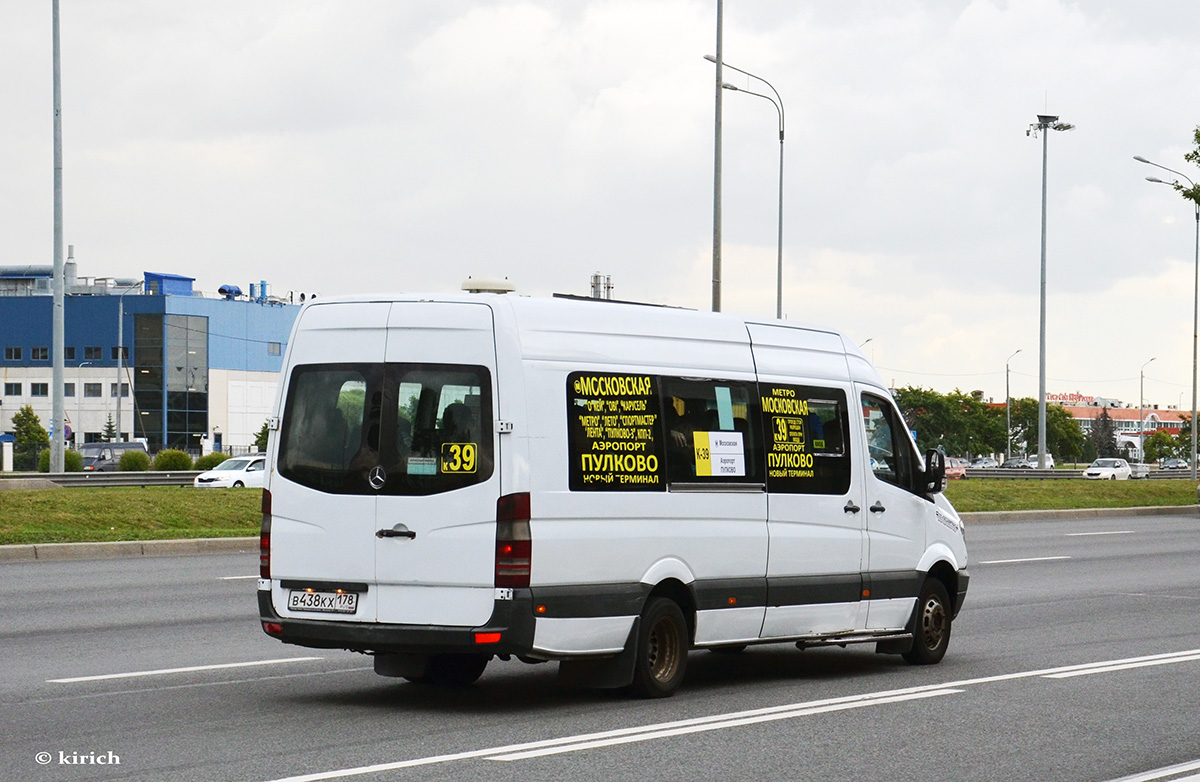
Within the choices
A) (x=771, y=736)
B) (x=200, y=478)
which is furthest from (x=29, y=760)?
(x=200, y=478)

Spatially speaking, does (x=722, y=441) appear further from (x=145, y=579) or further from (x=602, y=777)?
(x=145, y=579)

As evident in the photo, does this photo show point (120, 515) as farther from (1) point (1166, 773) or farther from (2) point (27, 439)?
(2) point (27, 439)

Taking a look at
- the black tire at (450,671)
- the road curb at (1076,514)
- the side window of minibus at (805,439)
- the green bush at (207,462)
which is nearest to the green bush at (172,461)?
the green bush at (207,462)

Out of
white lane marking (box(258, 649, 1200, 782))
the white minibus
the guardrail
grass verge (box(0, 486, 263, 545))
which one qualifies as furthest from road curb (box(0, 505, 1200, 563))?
white lane marking (box(258, 649, 1200, 782))

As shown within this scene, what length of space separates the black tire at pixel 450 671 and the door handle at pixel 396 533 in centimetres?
129

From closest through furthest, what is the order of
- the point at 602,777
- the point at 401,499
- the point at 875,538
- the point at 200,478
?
the point at 602,777 → the point at 401,499 → the point at 875,538 → the point at 200,478

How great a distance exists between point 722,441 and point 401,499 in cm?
218

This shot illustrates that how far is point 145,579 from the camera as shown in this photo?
58.1ft

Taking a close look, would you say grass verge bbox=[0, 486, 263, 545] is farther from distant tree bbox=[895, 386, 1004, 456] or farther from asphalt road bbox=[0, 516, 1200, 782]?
distant tree bbox=[895, 386, 1004, 456]

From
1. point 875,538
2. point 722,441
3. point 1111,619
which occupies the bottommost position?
point 1111,619

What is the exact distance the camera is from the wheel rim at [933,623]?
11359mm

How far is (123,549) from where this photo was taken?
21609mm

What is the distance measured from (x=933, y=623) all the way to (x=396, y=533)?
15.2ft

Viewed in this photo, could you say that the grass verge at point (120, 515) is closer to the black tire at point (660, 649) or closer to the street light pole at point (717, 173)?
the street light pole at point (717, 173)
